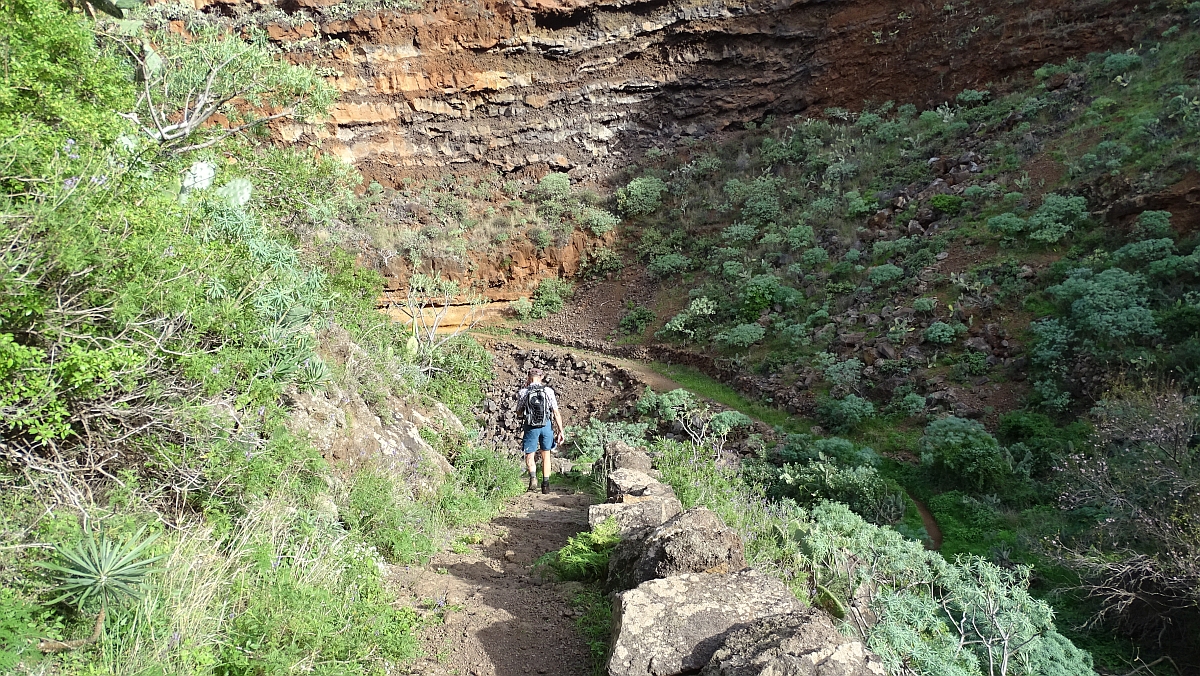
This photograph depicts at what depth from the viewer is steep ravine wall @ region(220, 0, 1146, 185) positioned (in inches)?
945

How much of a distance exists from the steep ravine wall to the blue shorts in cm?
1827

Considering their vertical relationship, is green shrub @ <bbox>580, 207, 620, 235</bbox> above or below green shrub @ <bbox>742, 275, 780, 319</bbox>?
above

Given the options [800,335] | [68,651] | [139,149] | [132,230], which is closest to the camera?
[68,651]

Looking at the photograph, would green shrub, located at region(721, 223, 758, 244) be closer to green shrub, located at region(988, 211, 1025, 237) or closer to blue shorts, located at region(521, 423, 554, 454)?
green shrub, located at region(988, 211, 1025, 237)

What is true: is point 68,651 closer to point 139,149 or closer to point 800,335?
point 139,149

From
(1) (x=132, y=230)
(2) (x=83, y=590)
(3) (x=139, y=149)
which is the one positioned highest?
(3) (x=139, y=149)

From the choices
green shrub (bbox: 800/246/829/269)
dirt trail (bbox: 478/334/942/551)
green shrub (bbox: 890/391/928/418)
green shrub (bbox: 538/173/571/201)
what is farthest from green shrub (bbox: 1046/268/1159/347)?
green shrub (bbox: 538/173/571/201)

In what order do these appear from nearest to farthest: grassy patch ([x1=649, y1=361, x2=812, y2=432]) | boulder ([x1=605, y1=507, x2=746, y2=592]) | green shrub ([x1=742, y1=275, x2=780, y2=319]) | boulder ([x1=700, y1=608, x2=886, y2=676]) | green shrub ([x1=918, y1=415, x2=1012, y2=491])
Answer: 1. boulder ([x1=700, y1=608, x2=886, y2=676])
2. boulder ([x1=605, y1=507, x2=746, y2=592])
3. green shrub ([x1=918, y1=415, x2=1012, y2=491])
4. grassy patch ([x1=649, y1=361, x2=812, y2=432])
5. green shrub ([x1=742, y1=275, x2=780, y2=319])

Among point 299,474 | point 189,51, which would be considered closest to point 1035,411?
point 299,474

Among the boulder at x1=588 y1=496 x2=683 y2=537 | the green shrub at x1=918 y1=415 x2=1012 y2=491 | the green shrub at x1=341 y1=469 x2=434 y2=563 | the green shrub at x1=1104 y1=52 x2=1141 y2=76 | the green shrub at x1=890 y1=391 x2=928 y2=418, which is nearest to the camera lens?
the green shrub at x1=341 y1=469 x2=434 y2=563

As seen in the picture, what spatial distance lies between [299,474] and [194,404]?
0.92m

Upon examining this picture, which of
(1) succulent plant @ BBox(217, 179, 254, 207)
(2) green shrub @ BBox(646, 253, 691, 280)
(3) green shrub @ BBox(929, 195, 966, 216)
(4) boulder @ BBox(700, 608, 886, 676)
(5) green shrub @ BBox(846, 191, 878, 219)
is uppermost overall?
(5) green shrub @ BBox(846, 191, 878, 219)

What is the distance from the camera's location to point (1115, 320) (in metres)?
10.1

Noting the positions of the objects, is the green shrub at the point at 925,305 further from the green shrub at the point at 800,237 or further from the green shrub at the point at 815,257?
the green shrub at the point at 800,237
